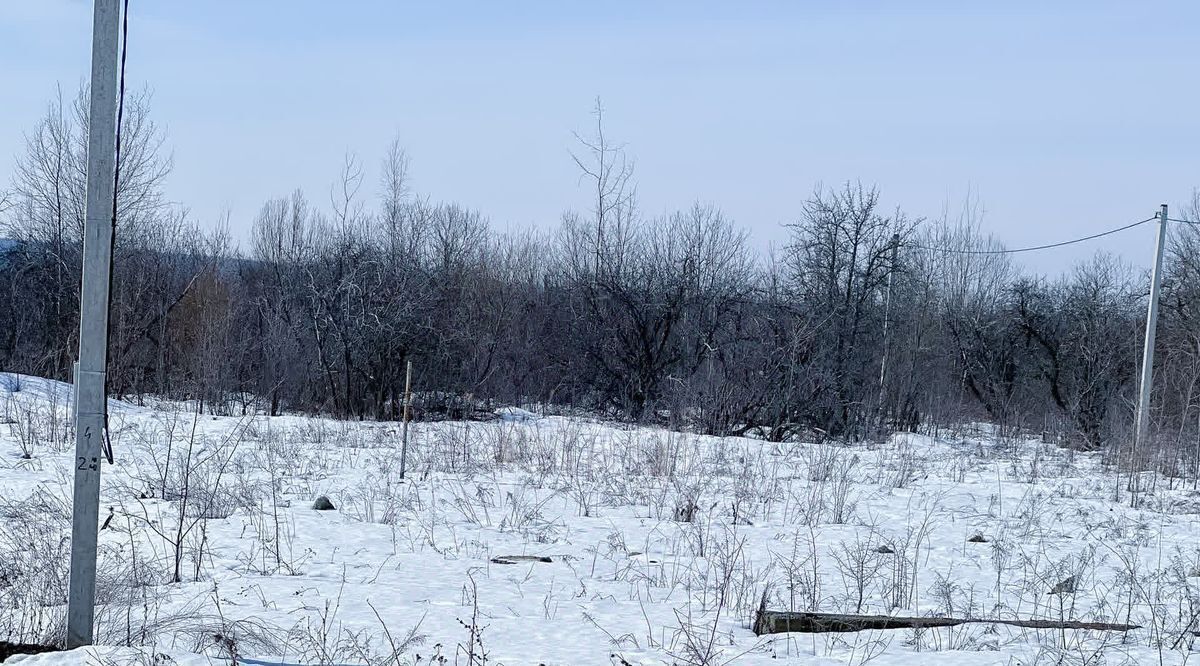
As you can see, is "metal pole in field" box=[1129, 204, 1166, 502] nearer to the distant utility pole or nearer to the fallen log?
the distant utility pole

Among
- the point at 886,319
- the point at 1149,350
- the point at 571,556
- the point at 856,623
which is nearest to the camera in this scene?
the point at 856,623

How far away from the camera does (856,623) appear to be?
5391 millimetres

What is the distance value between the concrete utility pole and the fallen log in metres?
3.42

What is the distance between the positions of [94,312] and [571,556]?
169 inches

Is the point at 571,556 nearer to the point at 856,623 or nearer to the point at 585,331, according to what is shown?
the point at 856,623

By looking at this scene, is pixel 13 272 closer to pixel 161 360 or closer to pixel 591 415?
pixel 161 360

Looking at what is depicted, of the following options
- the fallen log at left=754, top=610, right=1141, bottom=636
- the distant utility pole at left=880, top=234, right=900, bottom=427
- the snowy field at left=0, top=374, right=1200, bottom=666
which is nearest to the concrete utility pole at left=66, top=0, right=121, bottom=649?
the snowy field at left=0, top=374, right=1200, bottom=666

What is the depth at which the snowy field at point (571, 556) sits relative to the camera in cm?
488

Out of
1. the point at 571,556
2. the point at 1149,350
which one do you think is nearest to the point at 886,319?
the point at 1149,350

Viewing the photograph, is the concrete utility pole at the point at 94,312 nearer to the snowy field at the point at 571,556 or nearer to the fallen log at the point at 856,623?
the snowy field at the point at 571,556

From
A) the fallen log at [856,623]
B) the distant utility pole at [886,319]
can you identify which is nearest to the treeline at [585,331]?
the distant utility pole at [886,319]

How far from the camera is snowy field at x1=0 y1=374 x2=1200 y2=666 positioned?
4879mm

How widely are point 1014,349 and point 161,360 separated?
2812cm

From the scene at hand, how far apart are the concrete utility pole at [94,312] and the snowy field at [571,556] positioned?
27 cm
